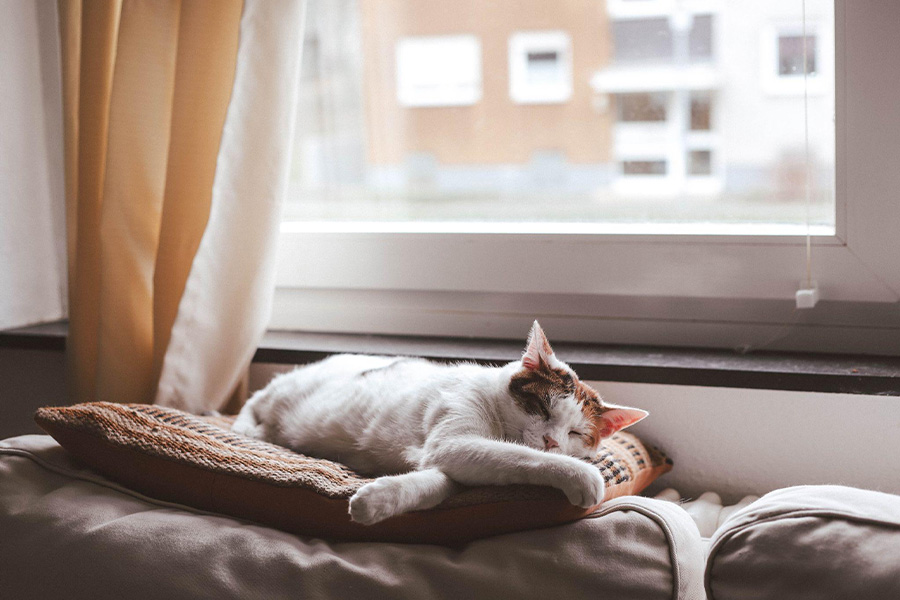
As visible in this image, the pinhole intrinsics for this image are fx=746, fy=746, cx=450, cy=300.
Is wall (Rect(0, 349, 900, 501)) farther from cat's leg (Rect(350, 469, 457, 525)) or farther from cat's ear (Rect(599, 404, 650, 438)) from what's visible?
cat's leg (Rect(350, 469, 457, 525))

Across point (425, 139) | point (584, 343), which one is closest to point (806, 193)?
point (584, 343)

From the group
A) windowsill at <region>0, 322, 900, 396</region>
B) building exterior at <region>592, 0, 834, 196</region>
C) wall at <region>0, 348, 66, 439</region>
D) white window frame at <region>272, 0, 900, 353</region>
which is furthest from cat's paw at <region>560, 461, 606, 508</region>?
wall at <region>0, 348, 66, 439</region>

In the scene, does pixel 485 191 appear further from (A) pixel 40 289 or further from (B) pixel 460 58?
(A) pixel 40 289

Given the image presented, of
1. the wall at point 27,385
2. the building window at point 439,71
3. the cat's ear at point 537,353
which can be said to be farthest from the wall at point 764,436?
the wall at point 27,385

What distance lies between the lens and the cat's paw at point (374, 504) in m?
0.69

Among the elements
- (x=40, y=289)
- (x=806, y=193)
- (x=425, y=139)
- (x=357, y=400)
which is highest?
(x=425, y=139)

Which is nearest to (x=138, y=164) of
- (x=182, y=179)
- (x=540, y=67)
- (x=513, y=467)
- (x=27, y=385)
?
(x=182, y=179)

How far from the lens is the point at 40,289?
1.50 m

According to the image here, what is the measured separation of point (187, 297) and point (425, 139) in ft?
1.67

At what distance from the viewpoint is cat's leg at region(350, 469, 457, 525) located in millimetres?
696

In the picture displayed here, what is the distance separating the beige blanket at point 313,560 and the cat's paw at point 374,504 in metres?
0.06

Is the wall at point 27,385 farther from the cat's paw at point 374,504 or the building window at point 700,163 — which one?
the building window at point 700,163

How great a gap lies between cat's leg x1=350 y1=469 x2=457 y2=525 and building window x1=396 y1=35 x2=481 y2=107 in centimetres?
78

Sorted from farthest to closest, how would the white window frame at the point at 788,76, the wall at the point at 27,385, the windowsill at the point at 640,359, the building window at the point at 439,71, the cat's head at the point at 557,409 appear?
the wall at the point at 27,385 < the building window at the point at 439,71 < the white window frame at the point at 788,76 < the windowsill at the point at 640,359 < the cat's head at the point at 557,409
